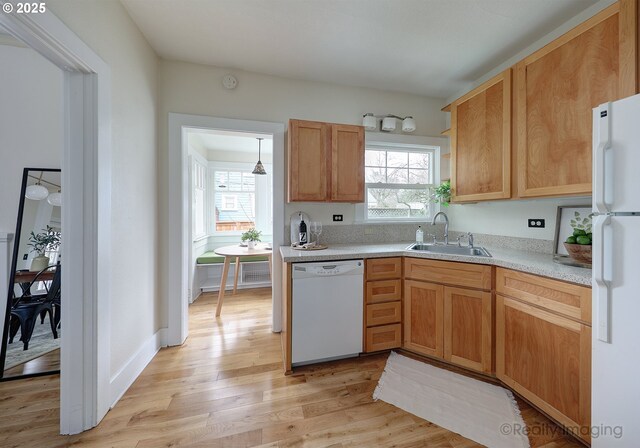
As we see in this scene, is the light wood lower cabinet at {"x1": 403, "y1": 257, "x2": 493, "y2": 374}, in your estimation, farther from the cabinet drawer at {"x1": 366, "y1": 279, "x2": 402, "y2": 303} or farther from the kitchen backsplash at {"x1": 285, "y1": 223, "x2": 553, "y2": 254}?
the kitchen backsplash at {"x1": 285, "y1": 223, "x2": 553, "y2": 254}

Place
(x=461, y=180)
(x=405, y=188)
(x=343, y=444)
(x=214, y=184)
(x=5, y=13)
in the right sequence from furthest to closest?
(x=214, y=184)
(x=405, y=188)
(x=461, y=180)
(x=343, y=444)
(x=5, y=13)

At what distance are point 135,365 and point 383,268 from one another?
2081 mm

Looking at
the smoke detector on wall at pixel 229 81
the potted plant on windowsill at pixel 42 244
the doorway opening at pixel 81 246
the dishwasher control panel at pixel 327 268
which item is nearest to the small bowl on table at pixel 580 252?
the dishwasher control panel at pixel 327 268

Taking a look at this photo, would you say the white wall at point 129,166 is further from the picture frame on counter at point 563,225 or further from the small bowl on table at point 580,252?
the picture frame on counter at point 563,225

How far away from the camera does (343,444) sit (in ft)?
4.32

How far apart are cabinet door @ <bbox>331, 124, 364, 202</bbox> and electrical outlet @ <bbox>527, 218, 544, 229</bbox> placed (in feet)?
4.73

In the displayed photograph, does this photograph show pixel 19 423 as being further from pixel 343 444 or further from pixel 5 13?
pixel 5 13

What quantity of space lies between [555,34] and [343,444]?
3231 millimetres

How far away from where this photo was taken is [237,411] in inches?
60.9

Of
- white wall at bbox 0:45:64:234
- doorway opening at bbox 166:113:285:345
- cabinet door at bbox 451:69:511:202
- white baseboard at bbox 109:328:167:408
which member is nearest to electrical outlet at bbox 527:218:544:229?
cabinet door at bbox 451:69:511:202

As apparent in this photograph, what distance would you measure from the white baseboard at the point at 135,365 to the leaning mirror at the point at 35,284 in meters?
0.60

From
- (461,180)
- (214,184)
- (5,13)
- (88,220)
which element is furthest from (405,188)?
(214,184)

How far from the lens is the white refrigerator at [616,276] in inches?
40.0

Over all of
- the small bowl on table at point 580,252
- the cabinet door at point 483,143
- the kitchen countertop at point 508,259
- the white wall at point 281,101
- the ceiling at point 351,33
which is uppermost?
the ceiling at point 351,33
